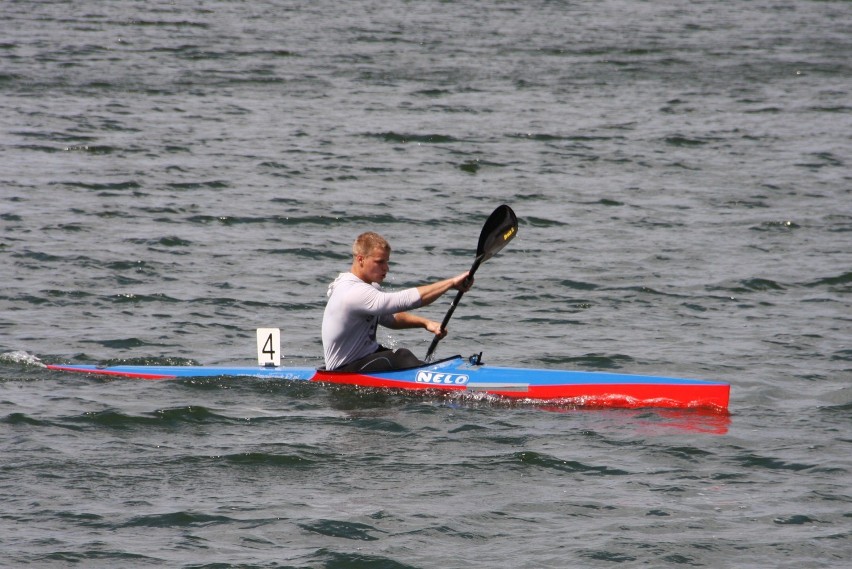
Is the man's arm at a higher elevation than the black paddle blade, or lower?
lower

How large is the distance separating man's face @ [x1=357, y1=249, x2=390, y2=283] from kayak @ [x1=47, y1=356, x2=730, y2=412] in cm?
75

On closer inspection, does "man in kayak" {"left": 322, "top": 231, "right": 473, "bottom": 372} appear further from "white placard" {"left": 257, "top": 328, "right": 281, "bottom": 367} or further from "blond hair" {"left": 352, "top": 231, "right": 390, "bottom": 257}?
"white placard" {"left": 257, "top": 328, "right": 281, "bottom": 367}

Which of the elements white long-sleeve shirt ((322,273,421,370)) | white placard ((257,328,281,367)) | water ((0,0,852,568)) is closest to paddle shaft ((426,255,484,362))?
white long-sleeve shirt ((322,273,421,370))

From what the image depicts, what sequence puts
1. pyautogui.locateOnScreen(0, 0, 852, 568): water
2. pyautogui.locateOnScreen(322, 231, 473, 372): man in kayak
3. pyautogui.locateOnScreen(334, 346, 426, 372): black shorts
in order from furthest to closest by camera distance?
pyautogui.locateOnScreen(334, 346, 426, 372): black shorts
pyautogui.locateOnScreen(322, 231, 473, 372): man in kayak
pyautogui.locateOnScreen(0, 0, 852, 568): water

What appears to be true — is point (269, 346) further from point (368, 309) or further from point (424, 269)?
point (424, 269)

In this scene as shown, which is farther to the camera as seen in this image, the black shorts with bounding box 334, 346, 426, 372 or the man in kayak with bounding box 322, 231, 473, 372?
the black shorts with bounding box 334, 346, 426, 372

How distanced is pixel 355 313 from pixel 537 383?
4.52 ft

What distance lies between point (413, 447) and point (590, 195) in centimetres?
897

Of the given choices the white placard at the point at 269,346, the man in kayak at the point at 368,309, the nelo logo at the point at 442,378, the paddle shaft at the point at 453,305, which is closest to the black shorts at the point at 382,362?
the man in kayak at the point at 368,309

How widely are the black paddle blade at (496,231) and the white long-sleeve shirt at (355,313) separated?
2.88 feet

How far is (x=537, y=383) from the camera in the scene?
29.2 ft

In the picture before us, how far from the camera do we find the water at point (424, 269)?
22.7 ft

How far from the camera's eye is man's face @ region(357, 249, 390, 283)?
8727 mm

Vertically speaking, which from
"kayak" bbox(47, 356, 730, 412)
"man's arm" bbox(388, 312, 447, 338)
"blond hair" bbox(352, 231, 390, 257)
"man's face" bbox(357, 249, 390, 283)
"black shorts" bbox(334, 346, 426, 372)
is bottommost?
"kayak" bbox(47, 356, 730, 412)
